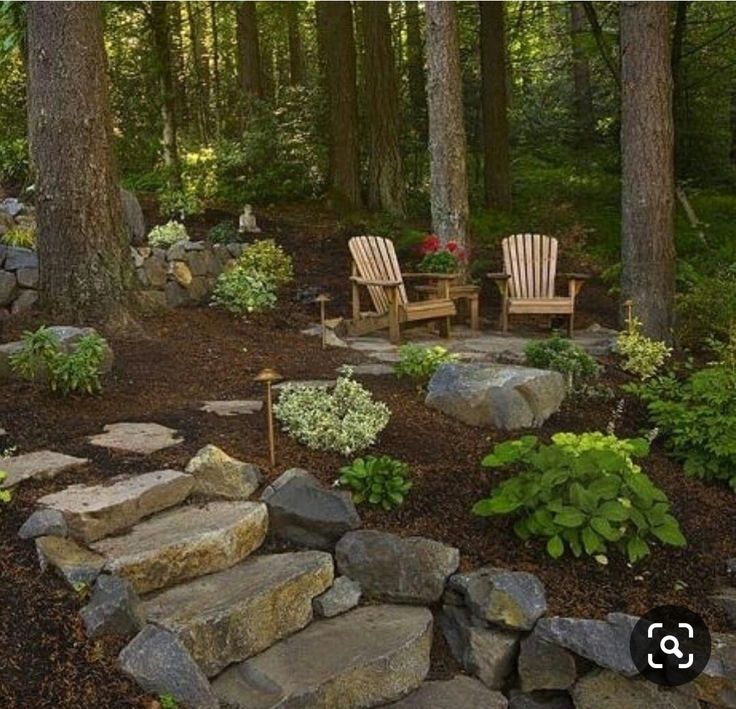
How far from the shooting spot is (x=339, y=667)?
2502 mm

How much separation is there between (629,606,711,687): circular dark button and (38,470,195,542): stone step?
159cm

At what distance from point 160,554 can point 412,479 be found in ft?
3.58

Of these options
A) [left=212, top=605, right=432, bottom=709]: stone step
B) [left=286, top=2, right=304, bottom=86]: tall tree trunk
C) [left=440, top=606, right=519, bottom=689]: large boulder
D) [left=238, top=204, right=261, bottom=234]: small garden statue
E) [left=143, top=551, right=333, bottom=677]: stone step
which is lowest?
[left=440, top=606, right=519, bottom=689]: large boulder

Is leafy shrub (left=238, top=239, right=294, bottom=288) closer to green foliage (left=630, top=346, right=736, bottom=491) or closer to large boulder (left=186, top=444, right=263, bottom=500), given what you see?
green foliage (left=630, top=346, right=736, bottom=491)

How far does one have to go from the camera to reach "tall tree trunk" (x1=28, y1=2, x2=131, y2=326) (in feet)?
16.1

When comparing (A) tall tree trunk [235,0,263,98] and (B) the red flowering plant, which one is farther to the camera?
(A) tall tree trunk [235,0,263,98]

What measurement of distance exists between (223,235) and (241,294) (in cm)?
129

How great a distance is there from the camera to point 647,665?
2.62 meters

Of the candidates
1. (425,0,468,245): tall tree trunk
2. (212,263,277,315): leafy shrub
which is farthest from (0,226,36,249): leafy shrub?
(425,0,468,245): tall tree trunk

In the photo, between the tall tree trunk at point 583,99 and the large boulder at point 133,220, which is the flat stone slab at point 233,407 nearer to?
the large boulder at point 133,220

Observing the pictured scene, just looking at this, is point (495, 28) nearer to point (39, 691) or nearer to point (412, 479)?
point (412, 479)

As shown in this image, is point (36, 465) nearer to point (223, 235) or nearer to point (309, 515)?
point (309, 515)

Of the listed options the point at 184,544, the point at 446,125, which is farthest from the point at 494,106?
the point at 184,544

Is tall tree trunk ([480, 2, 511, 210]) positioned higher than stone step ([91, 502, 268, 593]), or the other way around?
tall tree trunk ([480, 2, 511, 210])
